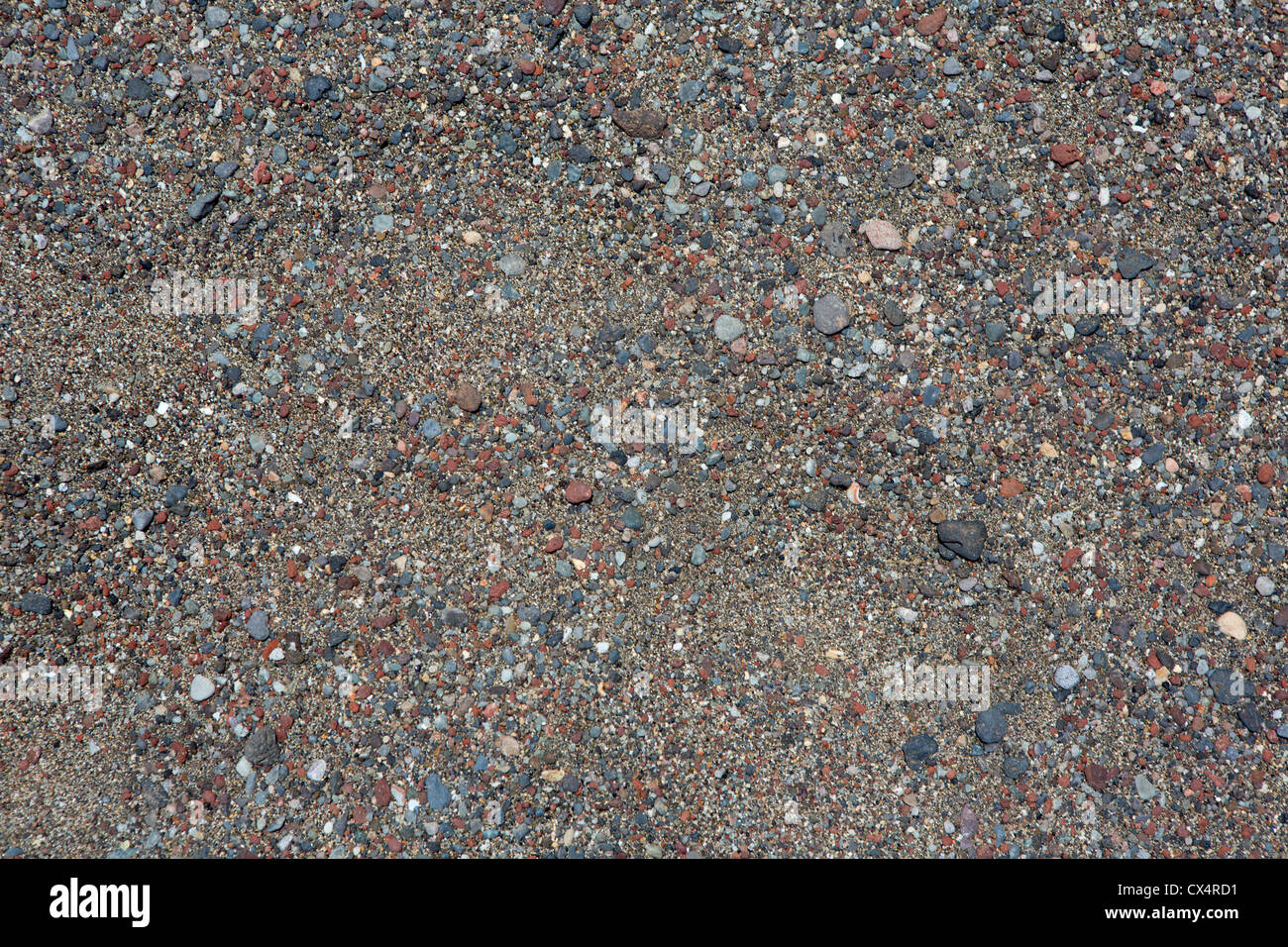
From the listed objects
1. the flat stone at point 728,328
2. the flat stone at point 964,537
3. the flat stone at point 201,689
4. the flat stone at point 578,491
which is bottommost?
the flat stone at point 201,689

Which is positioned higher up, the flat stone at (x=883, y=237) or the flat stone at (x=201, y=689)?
the flat stone at (x=883, y=237)

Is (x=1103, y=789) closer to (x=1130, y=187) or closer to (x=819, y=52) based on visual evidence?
(x=1130, y=187)

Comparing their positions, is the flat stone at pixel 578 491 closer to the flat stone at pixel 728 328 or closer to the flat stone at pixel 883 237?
the flat stone at pixel 728 328

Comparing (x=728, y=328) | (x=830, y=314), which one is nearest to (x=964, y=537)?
(x=830, y=314)

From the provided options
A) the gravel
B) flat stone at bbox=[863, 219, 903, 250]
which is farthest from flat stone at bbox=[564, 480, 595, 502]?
flat stone at bbox=[863, 219, 903, 250]

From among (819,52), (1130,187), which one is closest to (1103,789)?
(1130,187)

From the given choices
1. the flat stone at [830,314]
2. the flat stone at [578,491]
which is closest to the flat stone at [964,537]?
the flat stone at [830,314]

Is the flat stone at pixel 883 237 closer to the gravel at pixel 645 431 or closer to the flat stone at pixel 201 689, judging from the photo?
the gravel at pixel 645 431

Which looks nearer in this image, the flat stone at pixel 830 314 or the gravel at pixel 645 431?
the gravel at pixel 645 431

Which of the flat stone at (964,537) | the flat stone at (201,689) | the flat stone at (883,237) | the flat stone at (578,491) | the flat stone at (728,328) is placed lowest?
the flat stone at (201,689)

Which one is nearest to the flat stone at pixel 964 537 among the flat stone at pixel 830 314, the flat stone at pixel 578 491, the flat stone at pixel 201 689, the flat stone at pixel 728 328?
the flat stone at pixel 830 314

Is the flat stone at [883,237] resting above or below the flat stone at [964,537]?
above
